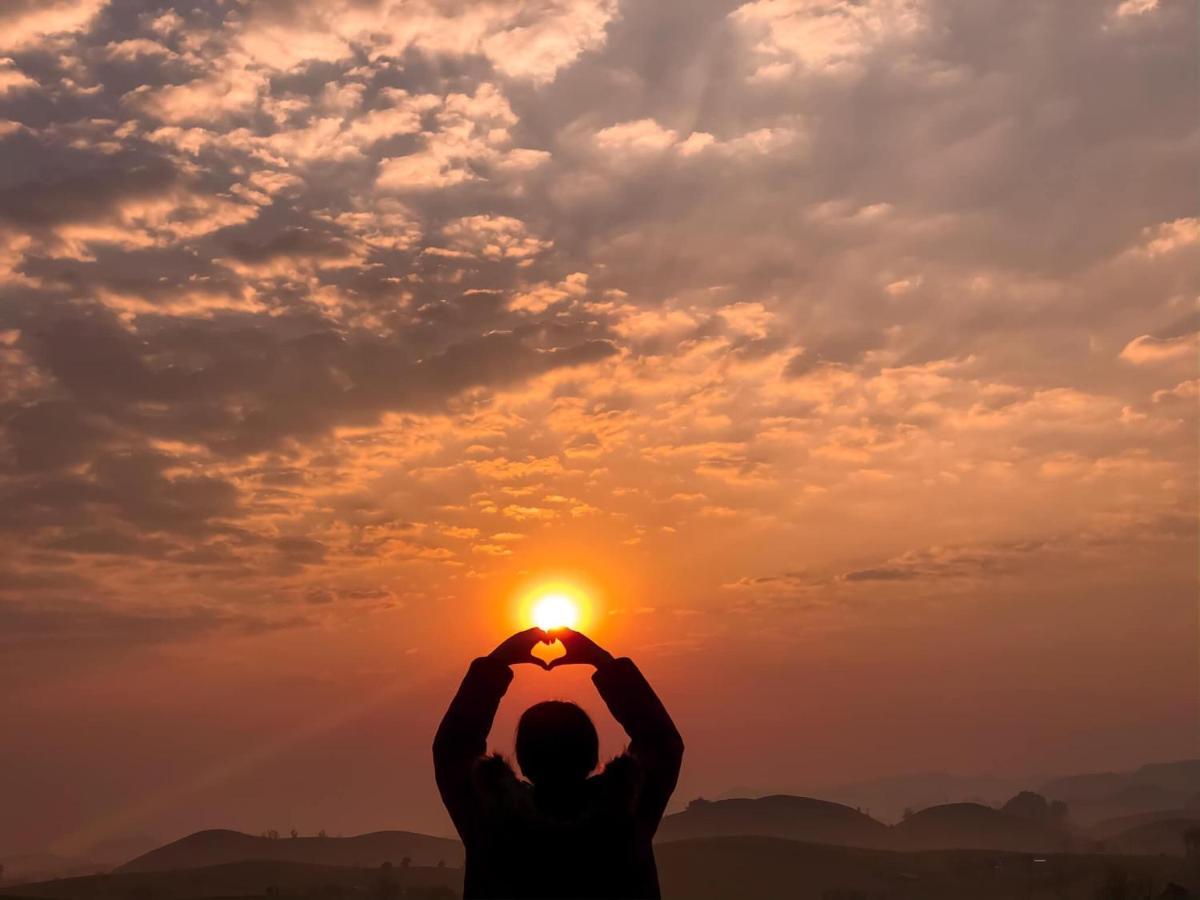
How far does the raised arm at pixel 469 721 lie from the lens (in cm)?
744

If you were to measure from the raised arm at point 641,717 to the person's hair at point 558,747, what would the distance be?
1.23 feet

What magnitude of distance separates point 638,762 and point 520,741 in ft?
2.33

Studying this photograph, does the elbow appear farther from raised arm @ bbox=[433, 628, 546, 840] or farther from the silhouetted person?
raised arm @ bbox=[433, 628, 546, 840]

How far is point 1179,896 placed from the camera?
18900 centimetres

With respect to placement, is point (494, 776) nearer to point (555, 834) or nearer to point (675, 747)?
point (555, 834)

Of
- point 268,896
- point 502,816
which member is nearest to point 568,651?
point 502,816

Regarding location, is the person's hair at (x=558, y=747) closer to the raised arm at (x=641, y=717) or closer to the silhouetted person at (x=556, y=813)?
the silhouetted person at (x=556, y=813)

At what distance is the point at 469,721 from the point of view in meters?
7.68

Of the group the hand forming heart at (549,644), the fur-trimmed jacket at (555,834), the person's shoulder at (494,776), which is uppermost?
the hand forming heart at (549,644)

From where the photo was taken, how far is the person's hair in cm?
720

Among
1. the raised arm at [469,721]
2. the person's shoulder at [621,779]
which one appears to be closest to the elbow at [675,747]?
the person's shoulder at [621,779]

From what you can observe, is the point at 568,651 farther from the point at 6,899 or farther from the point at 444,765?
the point at 6,899

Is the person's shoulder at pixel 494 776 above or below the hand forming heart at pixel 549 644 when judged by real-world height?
below

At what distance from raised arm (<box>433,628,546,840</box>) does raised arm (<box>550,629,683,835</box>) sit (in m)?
0.26
